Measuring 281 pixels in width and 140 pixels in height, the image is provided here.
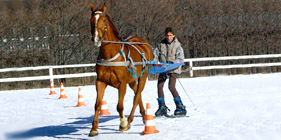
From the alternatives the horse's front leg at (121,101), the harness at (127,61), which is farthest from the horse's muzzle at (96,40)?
the horse's front leg at (121,101)

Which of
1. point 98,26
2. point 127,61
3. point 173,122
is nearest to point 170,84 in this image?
point 173,122

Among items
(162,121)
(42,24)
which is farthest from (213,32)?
(162,121)

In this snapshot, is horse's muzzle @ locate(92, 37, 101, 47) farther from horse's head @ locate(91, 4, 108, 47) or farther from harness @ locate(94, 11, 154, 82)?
harness @ locate(94, 11, 154, 82)

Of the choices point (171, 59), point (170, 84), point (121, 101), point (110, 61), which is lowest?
point (121, 101)

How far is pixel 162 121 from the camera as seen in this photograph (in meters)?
10.2

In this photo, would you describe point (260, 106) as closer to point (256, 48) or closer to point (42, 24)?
point (42, 24)

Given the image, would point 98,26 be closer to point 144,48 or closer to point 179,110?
point 144,48

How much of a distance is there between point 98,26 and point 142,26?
78.7 feet

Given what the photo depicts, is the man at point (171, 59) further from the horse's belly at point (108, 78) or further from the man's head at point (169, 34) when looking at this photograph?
the horse's belly at point (108, 78)

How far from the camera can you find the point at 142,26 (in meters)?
32.0

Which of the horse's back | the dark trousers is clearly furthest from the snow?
the horse's back

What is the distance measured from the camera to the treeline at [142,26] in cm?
2798

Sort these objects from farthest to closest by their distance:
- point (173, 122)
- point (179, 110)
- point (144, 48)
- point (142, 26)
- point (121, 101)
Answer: point (142, 26) → point (179, 110) → point (144, 48) → point (173, 122) → point (121, 101)

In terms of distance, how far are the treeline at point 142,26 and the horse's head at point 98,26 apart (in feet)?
65.5
